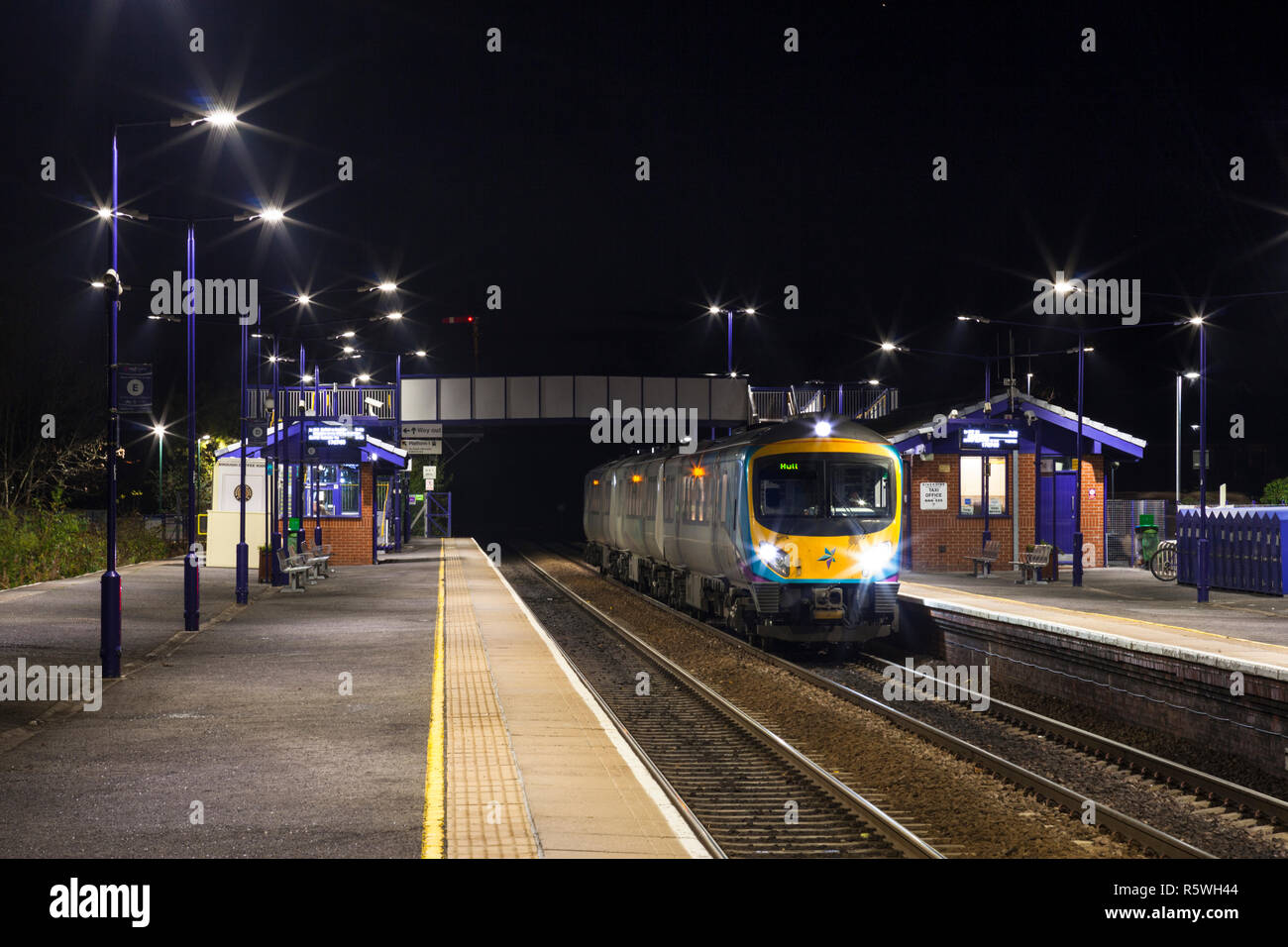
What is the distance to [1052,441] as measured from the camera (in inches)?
1329

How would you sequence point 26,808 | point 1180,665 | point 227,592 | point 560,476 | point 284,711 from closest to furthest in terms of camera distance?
point 26,808, point 284,711, point 1180,665, point 227,592, point 560,476

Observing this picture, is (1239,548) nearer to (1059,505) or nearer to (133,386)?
(1059,505)

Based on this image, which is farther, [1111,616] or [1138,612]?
[1138,612]

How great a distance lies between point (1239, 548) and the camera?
2536cm

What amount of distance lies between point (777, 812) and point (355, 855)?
147 inches

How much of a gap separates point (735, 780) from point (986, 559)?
20.7m

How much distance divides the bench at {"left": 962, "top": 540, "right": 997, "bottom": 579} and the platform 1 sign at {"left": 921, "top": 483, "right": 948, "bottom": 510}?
1.76m

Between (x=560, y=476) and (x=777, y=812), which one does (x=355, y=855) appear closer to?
(x=777, y=812)

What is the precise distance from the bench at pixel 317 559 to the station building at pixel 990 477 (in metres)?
14.0

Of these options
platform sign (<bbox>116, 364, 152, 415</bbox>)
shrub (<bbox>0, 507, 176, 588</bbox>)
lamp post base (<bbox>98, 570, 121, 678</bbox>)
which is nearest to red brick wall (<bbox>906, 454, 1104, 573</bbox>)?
shrub (<bbox>0, 507, 176, 588</bbox>)

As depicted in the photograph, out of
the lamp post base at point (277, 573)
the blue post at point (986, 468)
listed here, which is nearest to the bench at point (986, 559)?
the blue post at point (986, 468)

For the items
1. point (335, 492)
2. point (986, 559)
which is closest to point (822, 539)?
point (986, 559)
